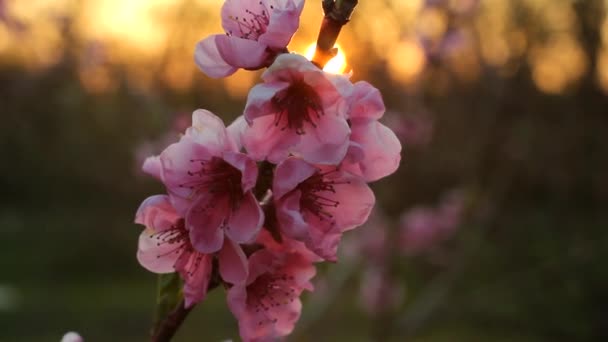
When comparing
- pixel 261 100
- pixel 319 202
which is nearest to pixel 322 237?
pixel 319 202

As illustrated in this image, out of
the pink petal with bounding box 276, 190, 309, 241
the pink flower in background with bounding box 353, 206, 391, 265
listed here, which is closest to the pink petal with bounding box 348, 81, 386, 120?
the pink petal with bounding box 276, 190, 309, 241

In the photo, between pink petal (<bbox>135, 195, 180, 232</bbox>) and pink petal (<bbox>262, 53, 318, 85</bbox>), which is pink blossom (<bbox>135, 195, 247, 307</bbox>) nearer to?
pink petal (<bbox>135, 195, 180, 232</bbox>)

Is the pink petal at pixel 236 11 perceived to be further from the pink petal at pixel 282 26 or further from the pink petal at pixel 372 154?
the pink petal at pixel 372 154

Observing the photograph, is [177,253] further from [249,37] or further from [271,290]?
[249,37]

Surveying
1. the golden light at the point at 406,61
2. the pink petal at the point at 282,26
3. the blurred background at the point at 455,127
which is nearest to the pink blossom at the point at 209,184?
the pink petal at the point at 282,26

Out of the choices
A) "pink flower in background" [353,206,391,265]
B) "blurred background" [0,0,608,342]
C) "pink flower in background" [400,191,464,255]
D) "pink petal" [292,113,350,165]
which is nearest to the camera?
"pink petal" [292,113,350,165]

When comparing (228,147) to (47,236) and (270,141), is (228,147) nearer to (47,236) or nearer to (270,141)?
(270,141)
